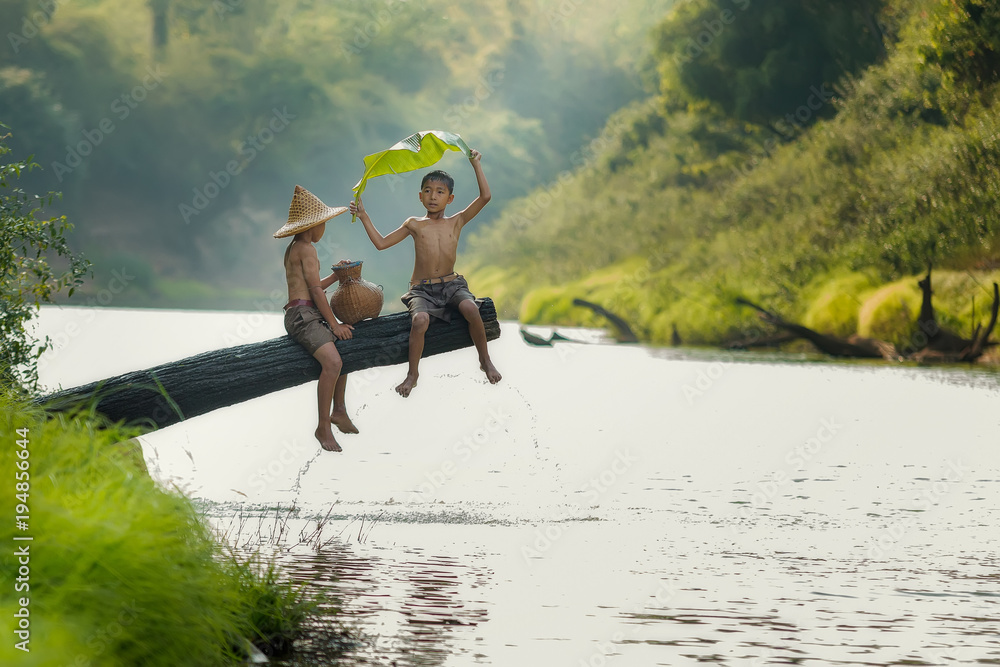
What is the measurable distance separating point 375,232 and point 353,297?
0.55 m

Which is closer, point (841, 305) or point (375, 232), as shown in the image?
point (375, 232)

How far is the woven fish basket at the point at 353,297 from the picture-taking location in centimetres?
764

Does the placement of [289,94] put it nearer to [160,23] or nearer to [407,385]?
[160,23]

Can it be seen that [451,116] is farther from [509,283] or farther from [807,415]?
[807,415]

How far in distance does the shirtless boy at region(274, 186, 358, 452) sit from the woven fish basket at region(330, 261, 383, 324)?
9cm

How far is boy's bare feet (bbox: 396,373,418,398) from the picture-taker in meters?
7.64

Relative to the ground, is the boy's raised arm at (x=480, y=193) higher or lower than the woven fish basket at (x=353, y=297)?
higher

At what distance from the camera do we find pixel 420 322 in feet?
25.2

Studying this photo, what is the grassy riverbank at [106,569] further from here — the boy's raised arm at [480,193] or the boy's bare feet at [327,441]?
the boy's raised arm at [480,193]

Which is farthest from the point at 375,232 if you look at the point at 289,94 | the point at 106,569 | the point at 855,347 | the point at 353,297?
the point at 289,94

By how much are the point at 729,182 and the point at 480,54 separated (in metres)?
46.4

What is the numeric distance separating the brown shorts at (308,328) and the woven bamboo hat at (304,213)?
549 millimetres

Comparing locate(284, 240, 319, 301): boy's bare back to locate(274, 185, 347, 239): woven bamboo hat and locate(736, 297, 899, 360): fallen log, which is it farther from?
locate(736, 297, 899, 360): fallen log

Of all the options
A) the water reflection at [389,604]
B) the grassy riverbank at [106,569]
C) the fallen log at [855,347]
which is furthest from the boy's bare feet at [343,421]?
the fallen log at [855,347]
